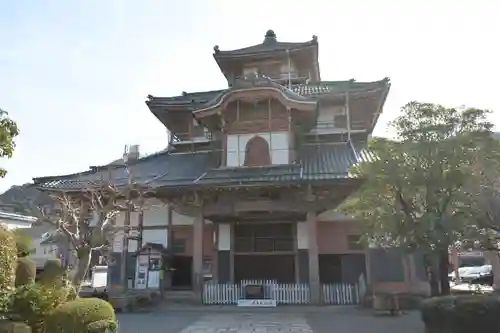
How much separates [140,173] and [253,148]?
5.56 meters

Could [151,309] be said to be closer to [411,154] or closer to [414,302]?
[414,302]

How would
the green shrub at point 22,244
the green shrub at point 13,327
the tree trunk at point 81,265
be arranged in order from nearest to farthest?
the green shrub at point 13,327 → the tree trunk at point 81,265 → the green shrub at point 22,244

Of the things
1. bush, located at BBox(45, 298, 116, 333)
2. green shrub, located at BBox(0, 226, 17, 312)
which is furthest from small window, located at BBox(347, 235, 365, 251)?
green shrub, located at BBox(0, 226, 17, 312)

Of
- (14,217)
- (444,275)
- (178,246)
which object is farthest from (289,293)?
(14,217)

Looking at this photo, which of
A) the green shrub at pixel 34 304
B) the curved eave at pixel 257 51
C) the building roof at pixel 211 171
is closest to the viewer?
the green shrub at pixel 34 304

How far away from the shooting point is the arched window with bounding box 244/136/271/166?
19.0 meters

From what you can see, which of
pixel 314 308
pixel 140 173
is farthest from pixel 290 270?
pixel 140 173

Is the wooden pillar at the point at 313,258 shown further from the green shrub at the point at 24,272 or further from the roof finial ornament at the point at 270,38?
the roof finial ornament at the point at 270,38

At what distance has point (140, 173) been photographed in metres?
20.1

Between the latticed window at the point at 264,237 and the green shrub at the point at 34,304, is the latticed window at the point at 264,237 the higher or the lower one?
the higher one

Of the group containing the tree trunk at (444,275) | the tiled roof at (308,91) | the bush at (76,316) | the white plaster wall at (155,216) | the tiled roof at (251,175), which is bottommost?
the bush at (76,316)

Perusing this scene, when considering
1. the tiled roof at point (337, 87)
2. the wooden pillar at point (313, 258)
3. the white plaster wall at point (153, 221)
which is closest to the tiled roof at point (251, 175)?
the wooden pillar at point (313, 258)

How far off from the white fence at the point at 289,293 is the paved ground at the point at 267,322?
3.26 feet

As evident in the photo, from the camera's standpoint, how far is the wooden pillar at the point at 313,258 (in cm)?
1599
